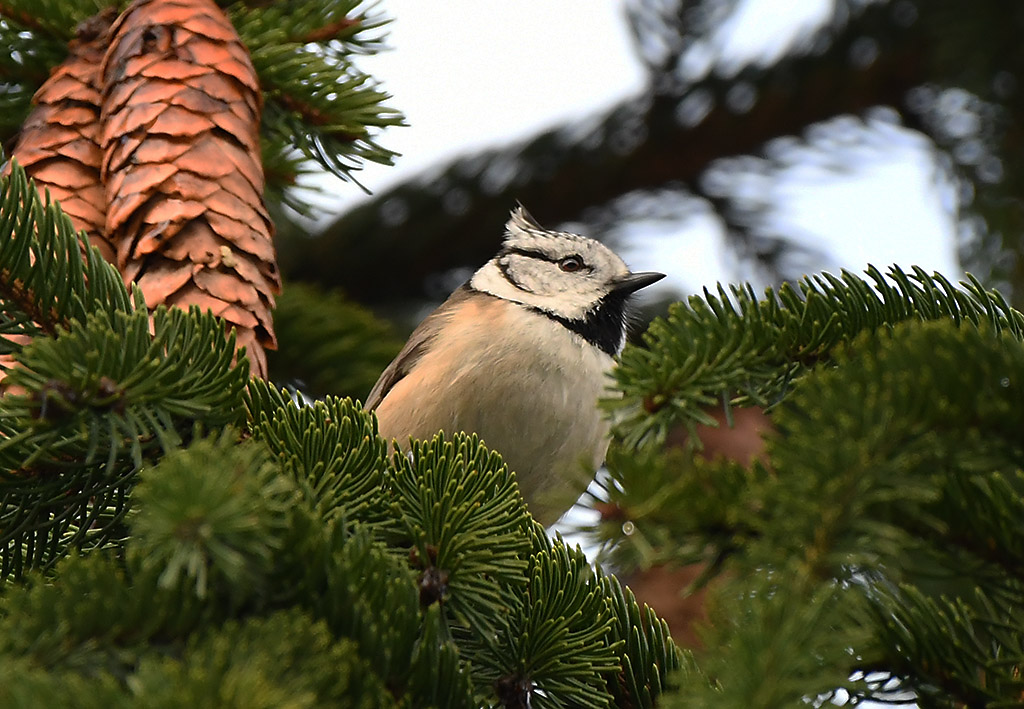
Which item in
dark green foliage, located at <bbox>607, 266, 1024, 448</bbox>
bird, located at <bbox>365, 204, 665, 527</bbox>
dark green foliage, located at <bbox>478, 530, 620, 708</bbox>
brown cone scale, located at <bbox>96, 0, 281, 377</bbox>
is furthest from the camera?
bird, located at <bbox>365, 204, 665, 527</bbox>

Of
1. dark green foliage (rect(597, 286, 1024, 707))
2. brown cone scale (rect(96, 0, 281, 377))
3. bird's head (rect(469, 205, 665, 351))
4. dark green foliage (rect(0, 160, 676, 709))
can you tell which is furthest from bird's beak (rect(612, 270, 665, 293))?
dark green foliage (rect(597, 286, 1024, 707))

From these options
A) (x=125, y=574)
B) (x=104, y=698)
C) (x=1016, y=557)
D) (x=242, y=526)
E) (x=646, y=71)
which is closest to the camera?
(x=104, y=698)

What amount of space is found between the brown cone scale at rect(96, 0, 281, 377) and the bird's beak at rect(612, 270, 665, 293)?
1547mm

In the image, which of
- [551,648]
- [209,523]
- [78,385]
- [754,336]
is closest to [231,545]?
[209,523]

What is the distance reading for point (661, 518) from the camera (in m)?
1.11

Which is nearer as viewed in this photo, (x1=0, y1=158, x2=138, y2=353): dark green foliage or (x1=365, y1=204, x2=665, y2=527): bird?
(x1=0, y1=158, x2=138, y2=353): dark green foliage

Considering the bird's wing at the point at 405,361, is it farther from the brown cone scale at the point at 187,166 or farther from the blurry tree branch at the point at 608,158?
the brown cone scale at the point at 187,166

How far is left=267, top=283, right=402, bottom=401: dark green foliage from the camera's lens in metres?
3.17

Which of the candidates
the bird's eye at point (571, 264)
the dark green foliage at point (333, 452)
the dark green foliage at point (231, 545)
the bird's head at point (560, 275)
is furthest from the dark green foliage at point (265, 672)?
the bird's eye at point (571, 264)

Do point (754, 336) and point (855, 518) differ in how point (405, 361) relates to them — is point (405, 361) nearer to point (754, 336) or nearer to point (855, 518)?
point (754, 336)

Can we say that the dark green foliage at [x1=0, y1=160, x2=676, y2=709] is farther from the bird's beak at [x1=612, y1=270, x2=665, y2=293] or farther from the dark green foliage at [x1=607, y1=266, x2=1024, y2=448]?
the bird's beak at [x1=612, y1=270, x2=665, y2=293]

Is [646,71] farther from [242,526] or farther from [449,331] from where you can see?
[242,526]

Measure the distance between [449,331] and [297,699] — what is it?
7.70 ft

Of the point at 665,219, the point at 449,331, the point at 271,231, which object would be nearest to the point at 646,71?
the point at 665,219
